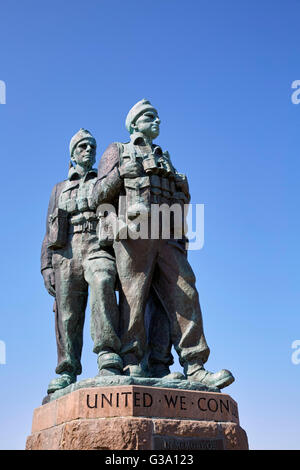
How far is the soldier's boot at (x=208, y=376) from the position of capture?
291 inches

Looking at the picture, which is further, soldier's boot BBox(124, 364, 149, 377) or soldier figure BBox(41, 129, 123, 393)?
soldier figure BBox(41, 129, 123, 393)

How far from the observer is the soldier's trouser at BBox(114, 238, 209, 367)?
299 inches

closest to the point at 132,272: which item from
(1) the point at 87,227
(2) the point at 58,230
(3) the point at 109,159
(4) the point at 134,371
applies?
(1) the point at 87,227

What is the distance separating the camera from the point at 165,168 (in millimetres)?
8016

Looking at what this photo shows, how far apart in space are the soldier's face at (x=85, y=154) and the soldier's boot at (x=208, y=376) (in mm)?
3323

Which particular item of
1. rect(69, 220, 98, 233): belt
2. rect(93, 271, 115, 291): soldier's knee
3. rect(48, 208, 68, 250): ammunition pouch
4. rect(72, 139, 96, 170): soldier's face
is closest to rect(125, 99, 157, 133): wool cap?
rect(72, 139, 96, 170): soldier's face

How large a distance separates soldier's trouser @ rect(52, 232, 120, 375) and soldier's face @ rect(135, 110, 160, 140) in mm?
1598

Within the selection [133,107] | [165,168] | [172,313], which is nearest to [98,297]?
[172,313]

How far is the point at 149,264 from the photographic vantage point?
25.8 ft

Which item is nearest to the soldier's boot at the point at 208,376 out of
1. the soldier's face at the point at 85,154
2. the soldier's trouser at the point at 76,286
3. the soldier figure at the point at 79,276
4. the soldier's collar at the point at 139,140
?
the soldier figure at the point at 79,276

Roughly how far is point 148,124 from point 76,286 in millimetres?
2432

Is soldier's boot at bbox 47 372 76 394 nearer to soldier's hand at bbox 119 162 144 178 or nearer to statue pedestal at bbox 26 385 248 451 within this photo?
statue pedestal at bbox 26 385 248 451

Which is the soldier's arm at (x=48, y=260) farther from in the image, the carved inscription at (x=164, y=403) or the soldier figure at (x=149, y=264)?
the carved inscription at (x=164, y=403)
